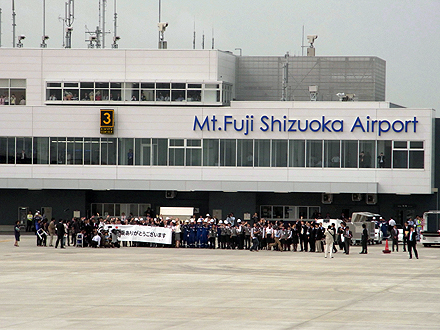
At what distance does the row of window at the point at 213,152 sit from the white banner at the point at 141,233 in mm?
15164

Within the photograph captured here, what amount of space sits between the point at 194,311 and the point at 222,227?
24590mm

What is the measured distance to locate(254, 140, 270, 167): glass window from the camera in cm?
5750

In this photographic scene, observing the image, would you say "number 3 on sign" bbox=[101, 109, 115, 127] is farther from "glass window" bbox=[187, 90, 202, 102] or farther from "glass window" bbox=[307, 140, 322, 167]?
"glass window" bbox=[307, 140, 322, 167]

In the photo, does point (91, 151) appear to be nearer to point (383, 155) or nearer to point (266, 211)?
point (266, 211)

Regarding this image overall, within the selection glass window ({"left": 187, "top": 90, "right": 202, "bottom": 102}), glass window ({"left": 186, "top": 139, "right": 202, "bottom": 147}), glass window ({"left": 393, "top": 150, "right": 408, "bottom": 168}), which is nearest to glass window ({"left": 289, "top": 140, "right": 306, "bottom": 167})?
glass window ({"left": 393, "top": 150, "right": 408, "bottom": 168})

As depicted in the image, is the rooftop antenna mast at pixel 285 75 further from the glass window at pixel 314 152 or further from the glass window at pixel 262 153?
the glass window at pixel 314 152

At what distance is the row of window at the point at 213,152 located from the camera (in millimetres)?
56500

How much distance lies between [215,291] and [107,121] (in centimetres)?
3718

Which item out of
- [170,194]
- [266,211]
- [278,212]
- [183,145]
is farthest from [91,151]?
[278,212]

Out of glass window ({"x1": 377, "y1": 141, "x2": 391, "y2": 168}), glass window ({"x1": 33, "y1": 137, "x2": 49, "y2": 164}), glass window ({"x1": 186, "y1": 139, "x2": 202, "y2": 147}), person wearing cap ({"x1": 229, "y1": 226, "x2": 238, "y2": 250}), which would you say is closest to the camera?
person wearing cap ({"x1": 229, "y1": 226, "x2": 238, "y2": 250})

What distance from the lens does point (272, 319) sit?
17.2 metres

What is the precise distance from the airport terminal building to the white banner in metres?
14.3

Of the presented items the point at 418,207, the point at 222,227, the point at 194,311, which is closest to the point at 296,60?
the point at 418,207

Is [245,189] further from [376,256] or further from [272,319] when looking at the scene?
[272,319]
